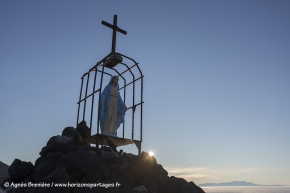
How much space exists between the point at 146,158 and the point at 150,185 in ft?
4.30

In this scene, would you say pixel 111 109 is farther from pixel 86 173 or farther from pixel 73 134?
pixel 86 173

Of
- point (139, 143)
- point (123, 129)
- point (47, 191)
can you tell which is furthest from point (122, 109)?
point (47, 191)

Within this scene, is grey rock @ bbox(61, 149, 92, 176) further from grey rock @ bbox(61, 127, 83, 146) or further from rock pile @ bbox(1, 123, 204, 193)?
grey rock @ bbox(61, 127, 83, 146)

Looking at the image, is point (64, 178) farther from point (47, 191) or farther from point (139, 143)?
point (139, 143)

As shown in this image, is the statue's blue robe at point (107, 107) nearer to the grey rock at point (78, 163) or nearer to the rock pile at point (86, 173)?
the rock pile at point (86, 173)

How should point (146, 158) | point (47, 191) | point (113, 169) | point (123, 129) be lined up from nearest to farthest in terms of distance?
point (47, 191), point (113, 169), point (146, 158), point (123, 129)

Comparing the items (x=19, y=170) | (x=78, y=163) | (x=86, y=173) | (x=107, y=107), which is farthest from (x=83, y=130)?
(x=86, y=173)

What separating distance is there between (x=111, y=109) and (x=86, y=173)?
487cm

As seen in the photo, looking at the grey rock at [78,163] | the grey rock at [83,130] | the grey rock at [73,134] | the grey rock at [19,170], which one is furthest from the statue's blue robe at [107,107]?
the grey rock at [19,170]

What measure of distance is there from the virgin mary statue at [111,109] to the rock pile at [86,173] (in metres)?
1.53

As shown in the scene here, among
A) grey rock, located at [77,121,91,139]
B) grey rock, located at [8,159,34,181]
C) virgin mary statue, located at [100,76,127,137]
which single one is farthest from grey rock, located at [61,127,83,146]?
grey rock, located at [8,159,34,181]

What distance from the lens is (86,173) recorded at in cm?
1041

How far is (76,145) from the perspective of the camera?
12.9 m

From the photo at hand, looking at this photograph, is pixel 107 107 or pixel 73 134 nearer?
pixel 73 134
